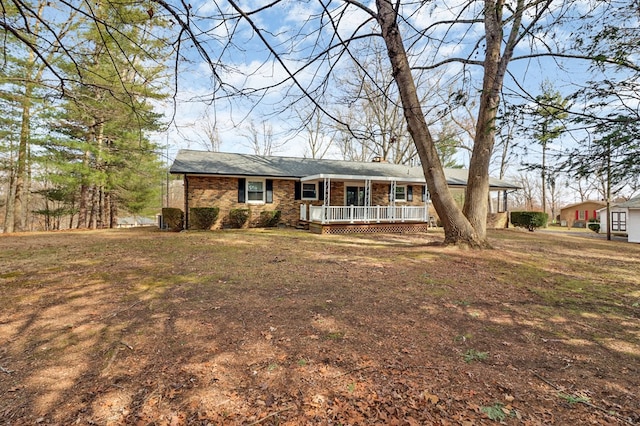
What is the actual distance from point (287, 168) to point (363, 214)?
16.1 feet

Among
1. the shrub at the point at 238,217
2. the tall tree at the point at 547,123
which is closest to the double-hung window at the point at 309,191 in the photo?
the shrub at the point at 238,217

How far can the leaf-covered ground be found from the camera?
7.22 feet

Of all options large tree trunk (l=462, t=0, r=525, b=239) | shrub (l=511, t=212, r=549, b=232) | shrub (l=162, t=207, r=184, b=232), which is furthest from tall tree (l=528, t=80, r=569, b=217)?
shrub (l=511, t=212, r=549, b=232)

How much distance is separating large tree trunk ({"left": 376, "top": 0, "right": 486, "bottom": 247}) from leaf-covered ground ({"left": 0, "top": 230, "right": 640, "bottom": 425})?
7.59 ft

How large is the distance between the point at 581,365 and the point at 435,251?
5318mm

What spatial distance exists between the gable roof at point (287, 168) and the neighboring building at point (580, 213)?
20.2 meters

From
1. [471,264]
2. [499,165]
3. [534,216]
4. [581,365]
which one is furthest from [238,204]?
[499,165]

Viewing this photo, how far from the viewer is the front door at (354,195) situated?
16.3 meters

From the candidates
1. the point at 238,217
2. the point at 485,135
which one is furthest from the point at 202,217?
the point at 485,135

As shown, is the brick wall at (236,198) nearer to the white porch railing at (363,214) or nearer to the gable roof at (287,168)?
the gable roof at (287,168)

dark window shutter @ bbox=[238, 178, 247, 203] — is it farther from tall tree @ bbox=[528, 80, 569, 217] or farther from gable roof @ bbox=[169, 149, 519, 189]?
tall tree @ bbox=[528, 80, 569, 217]

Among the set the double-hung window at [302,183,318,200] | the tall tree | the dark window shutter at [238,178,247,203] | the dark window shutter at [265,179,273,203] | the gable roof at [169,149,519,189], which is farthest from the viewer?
the double-hung window at [302,183,318,200]

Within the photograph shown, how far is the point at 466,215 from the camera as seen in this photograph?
29.0 ft

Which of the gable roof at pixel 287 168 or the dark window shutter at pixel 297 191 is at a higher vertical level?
the gable roof at pixel 287 168
